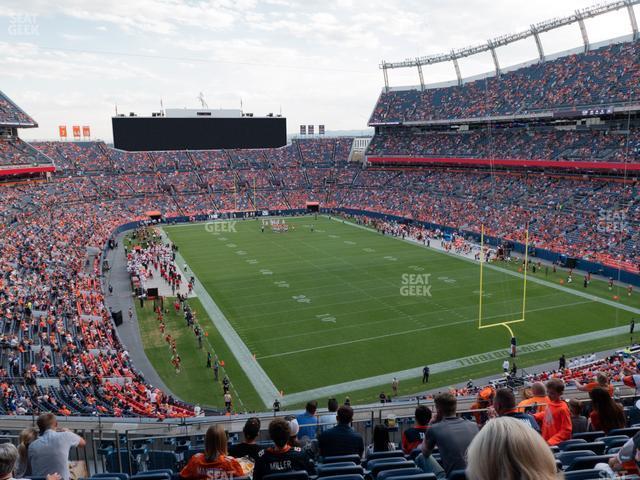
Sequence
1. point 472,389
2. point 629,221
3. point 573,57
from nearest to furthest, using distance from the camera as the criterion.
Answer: point 472,389 → point 629,221 → point 573,57


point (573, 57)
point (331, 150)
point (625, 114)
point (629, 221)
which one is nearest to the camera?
point (629, 221)

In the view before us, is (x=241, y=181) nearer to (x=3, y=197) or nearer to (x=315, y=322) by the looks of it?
(x=3, y=197)

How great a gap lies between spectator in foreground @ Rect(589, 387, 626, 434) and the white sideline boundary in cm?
1381

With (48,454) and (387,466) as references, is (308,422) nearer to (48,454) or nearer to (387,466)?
(387,466)

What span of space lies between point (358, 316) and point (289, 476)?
22847 millimetres

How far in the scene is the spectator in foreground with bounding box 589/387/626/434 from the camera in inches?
225

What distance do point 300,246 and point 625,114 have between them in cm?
3021

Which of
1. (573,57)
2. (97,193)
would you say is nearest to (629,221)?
(573,57)

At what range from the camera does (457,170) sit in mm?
61969

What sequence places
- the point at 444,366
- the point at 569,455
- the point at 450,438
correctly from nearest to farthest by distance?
1. the point at 450,438
2. the point at 569,455
3. the point at 444,366

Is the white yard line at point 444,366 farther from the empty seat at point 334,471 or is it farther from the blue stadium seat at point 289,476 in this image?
the blue stadium seat at point 289,476

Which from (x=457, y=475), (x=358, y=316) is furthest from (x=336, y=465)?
(x=358, y=316)

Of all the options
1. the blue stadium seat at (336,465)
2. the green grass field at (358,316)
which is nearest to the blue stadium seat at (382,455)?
the blue stadium seat at (336,465)

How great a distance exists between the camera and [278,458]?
4473 mm
